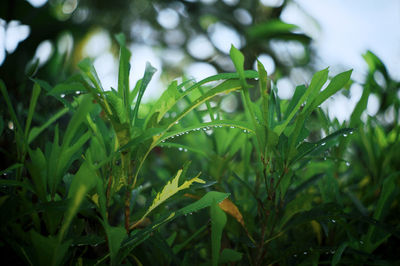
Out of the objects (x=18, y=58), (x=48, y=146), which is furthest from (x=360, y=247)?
(x=18, y=58)

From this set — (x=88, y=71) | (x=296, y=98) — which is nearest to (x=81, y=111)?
(x=88, y=71)

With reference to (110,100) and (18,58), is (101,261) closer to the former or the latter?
(110,100)

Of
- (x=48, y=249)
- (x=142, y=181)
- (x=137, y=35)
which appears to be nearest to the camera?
(x=48, y=249)

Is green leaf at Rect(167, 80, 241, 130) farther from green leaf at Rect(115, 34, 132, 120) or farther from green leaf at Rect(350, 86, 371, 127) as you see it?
green leaf at Rect(350, 86, 371, 127)

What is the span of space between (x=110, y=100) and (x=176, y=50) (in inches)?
110

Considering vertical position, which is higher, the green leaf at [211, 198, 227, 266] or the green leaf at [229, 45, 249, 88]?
the green leaf at [229, 45, 249, 88]

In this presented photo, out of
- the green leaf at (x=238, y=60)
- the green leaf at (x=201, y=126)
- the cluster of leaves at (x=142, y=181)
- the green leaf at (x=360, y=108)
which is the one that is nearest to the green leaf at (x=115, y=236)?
the cluster of leaves at (x=142, y=181)

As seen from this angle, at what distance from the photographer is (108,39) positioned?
99.0 inches

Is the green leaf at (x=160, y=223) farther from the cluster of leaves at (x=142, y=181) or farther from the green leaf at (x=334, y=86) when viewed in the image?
the green leaf at (x=334, y=86)

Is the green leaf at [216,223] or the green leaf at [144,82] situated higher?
the green leaf at [144,82]

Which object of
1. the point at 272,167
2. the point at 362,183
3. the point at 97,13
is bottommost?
the point at 362,183

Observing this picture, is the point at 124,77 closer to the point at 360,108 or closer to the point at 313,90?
the point at 313,90

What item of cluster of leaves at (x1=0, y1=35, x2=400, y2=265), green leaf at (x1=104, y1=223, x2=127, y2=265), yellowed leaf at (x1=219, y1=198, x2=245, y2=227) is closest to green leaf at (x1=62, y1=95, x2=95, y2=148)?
cluster of leaves at (x1=0, y1=35, x2=400, y2=265)

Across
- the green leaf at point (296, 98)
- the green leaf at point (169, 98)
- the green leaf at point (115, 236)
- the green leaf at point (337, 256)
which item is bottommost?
the green leaf at point (337, 256)
